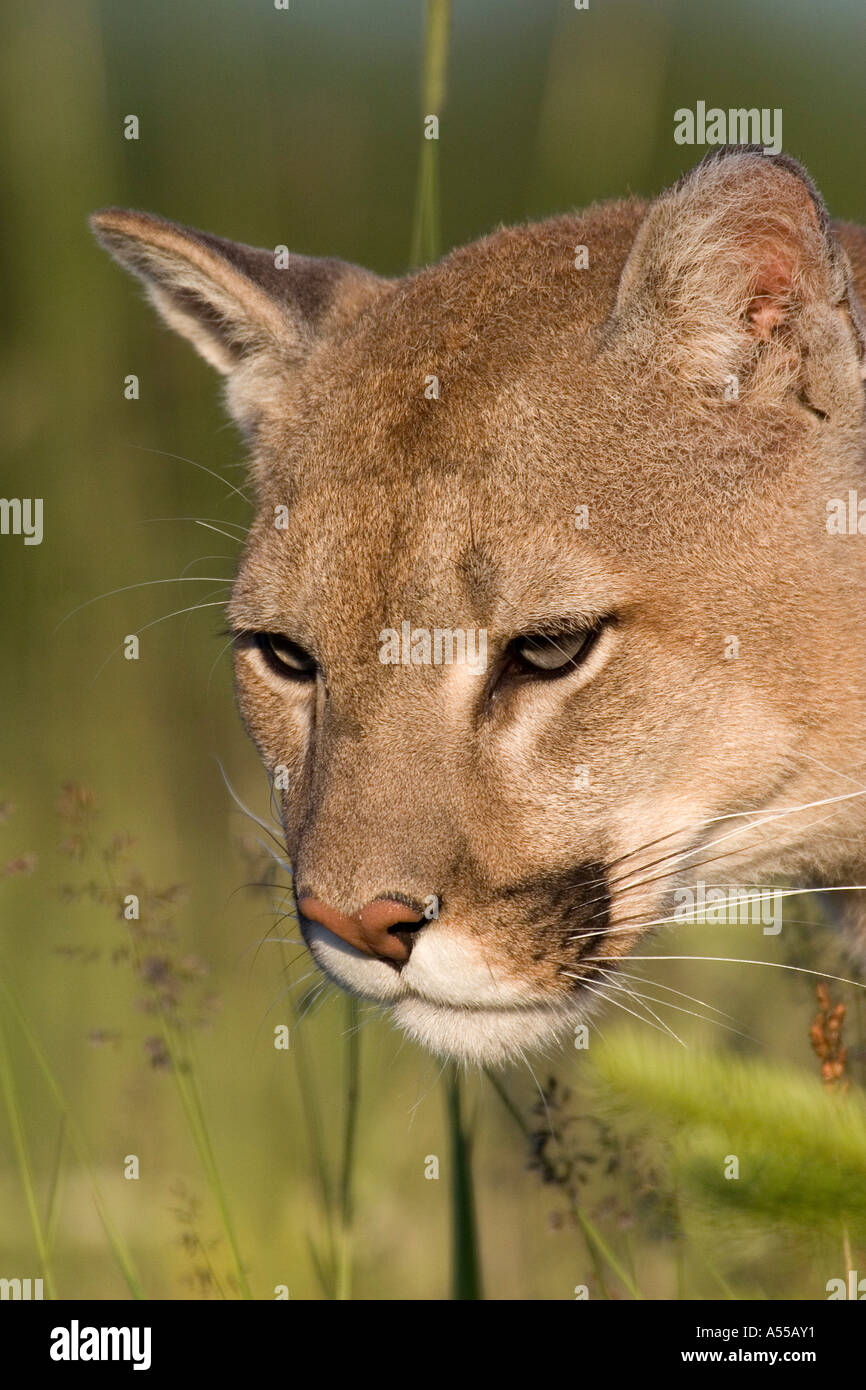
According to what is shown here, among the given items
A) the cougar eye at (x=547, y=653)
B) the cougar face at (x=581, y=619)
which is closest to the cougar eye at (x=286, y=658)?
the cougar face at (x=581, y=619)

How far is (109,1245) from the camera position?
14.8ft

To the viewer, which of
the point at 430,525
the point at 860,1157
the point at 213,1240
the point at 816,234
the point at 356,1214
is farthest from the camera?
the point at 356,1214

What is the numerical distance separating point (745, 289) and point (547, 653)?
3.15ft

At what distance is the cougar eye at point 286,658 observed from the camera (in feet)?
12.1

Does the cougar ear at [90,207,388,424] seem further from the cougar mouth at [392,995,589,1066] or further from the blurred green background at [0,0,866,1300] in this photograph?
the cougar mouth at [392,995,589,1066]

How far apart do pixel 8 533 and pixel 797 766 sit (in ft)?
13.8

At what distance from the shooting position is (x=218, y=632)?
4.13 meters

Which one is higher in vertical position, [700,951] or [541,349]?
[541,349]

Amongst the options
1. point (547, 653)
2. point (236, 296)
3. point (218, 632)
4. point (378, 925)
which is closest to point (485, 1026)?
point (378, 925)

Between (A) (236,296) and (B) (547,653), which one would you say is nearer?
(B) (547,653)

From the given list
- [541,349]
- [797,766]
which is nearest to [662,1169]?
[797,766]

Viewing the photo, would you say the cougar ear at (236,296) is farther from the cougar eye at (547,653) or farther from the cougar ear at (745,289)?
the cougar eye at (547,653)

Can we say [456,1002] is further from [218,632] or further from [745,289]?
Result: [745,289]

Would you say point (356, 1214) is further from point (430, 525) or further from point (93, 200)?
point (93, 200)
